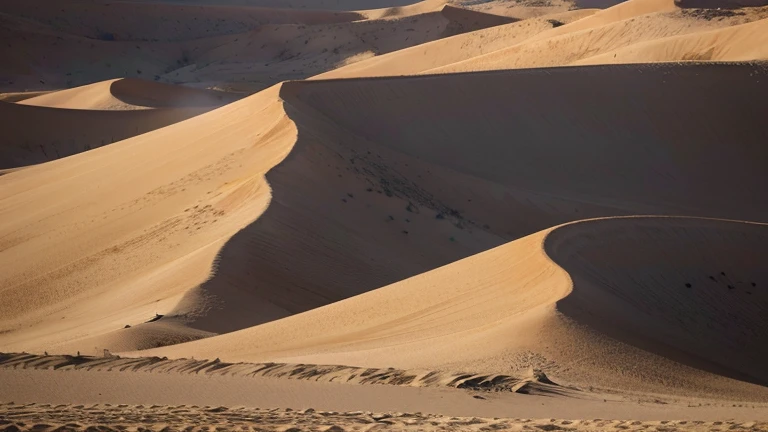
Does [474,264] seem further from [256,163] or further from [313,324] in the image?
[256,163]

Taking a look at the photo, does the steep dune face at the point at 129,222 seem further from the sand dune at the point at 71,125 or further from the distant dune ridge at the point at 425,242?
the sand dune at the point at 71,125

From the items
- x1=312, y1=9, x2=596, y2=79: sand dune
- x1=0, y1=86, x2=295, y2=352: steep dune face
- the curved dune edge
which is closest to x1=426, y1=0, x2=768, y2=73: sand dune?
x1=312, y1=9, x2=596, y2=79: sand dune

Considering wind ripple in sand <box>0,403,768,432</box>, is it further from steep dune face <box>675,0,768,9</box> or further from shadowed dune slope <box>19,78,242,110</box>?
shadowed dune slope <box>19,78,242,110</box>

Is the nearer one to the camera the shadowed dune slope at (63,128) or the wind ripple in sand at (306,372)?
the wind ripple in sand at (306,372)

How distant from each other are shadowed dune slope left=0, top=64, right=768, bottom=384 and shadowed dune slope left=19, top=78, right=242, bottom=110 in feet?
45.4

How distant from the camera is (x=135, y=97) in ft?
130

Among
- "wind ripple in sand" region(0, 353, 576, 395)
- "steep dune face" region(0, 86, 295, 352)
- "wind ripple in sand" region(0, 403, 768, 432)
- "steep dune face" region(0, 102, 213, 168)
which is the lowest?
"steep dune face" region(0, 102, 213, 168)

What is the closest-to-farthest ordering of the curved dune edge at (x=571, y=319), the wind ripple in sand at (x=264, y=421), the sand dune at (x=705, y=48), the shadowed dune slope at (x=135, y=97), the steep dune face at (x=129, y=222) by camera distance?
1. the wind ripple in sand at (x=264, y=421)
2. the curved dune edge at (x=571, y=319)
3. the steep dune face at (x=129, y=222)
4. the sand dune at (x=705, y=48)
5. the shadowed dune slope at (x=135, y=97)

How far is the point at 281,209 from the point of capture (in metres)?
15.0

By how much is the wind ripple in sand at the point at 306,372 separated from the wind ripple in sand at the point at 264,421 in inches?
39.3

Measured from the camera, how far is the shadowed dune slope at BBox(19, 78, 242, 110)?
127 ft

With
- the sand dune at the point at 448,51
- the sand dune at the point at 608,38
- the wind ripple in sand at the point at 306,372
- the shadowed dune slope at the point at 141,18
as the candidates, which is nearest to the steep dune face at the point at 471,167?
the wind ripple in sand at the point at 306,372

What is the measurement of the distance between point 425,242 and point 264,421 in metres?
10.7

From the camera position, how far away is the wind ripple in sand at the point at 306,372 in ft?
23.9
